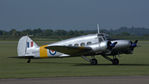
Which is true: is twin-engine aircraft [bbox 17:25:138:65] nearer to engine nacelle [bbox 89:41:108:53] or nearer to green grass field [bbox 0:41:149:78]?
engine nacelle [bbox 89:41:108:53]

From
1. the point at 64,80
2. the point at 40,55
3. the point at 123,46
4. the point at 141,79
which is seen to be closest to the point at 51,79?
the point at 64,80

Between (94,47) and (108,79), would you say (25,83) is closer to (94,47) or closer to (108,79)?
(108,79)

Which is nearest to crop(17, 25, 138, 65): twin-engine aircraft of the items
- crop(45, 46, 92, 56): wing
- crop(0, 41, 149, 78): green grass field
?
crop(45, 46, 92, 56): wing

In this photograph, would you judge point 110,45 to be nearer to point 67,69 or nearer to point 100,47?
point 100,47

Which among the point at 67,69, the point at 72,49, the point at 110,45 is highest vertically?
the point at 110,45

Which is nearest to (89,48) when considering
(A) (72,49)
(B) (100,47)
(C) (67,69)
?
(B) (100,47)

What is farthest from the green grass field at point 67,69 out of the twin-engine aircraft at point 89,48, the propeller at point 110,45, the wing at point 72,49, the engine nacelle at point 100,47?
the propeller at point 110,45

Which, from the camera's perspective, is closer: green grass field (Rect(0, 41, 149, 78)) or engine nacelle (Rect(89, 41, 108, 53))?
green grass field (Rect(0, 41, 149, 78))

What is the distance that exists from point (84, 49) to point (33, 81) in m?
11.1

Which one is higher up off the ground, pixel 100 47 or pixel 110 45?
pixel 110 45

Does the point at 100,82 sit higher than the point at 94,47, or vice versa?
the point at 94,47

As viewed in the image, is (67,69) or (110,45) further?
(110,45)

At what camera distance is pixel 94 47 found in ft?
93.1

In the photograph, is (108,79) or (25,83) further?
(108,79)
